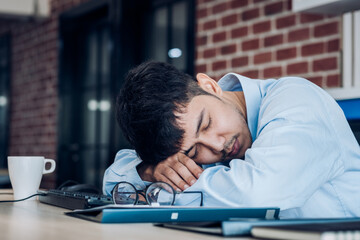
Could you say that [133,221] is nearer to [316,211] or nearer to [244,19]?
[316,211]

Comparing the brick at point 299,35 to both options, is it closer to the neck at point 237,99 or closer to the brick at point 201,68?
the brick at point 201,68

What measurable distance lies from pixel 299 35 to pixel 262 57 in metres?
0.25

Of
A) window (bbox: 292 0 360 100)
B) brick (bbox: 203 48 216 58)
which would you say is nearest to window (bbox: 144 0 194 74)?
brick (bbox: 203 48 216 58)

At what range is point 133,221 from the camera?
829 mm

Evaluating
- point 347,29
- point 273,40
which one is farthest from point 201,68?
point 347,29

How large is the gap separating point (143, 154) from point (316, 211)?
0.47 meters

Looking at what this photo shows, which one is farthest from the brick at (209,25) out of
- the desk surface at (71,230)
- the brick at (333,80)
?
the desk surface at (71,230)

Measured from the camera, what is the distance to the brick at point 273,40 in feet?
8.23

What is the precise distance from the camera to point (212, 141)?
1299 millimetres

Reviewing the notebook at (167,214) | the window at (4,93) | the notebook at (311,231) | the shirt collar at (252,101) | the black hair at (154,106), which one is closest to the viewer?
the notebook at (311,231)

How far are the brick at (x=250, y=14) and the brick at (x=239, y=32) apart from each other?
0.17 feet

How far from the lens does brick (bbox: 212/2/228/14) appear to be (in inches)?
113

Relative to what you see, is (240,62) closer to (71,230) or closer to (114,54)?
(114,54)

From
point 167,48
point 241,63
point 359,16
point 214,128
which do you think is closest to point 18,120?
point 167,48
